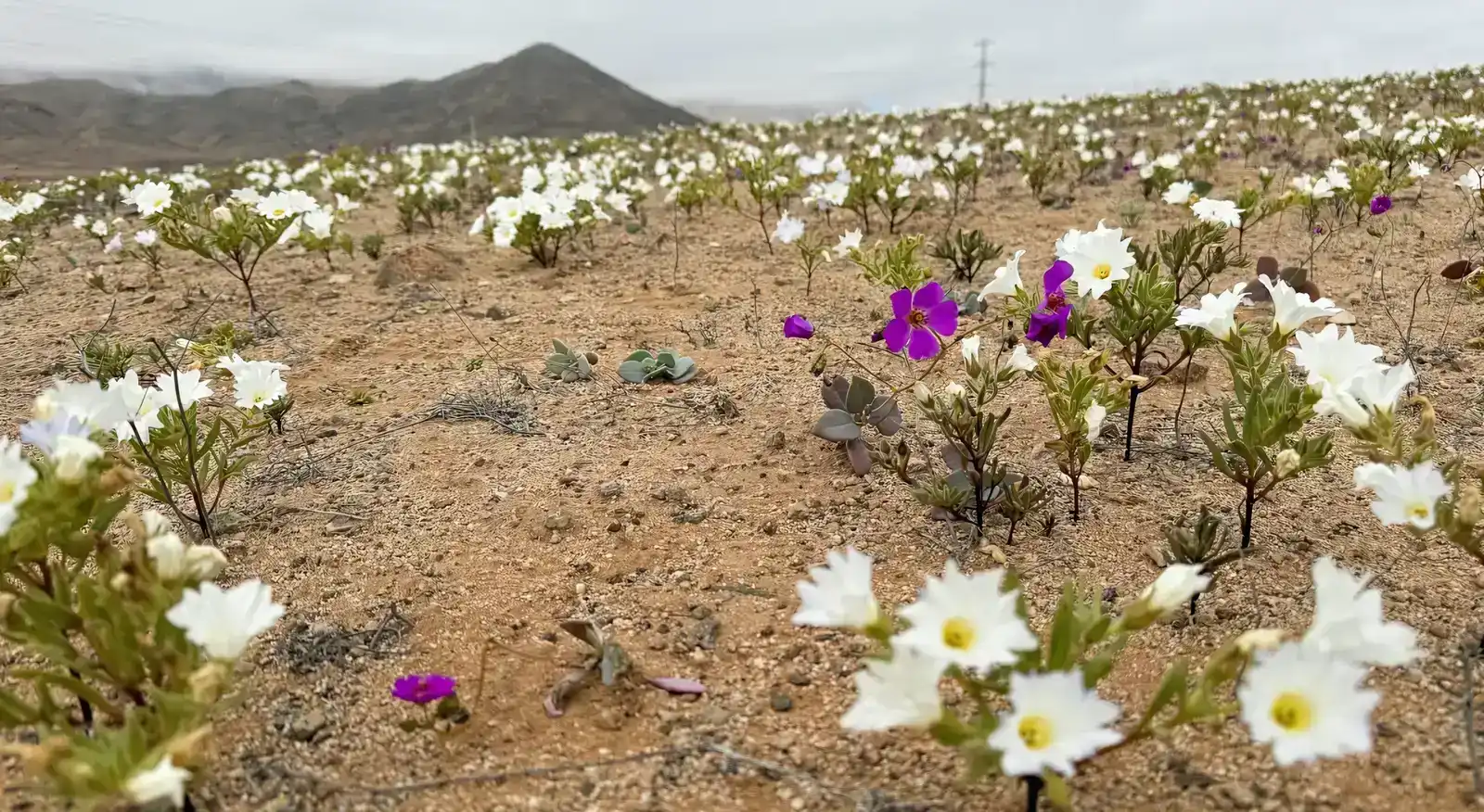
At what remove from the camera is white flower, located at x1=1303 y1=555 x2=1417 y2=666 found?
117 cm

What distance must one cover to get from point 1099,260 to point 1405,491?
1.04 metres

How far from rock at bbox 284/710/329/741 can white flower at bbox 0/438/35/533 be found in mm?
619

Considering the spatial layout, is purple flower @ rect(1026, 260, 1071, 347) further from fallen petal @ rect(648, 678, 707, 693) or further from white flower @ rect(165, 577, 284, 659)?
white flower @ rect(165, 577, 284, 659)

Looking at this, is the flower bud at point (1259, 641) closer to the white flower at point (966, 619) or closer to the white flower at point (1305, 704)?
the white flower at point (1305, 704)

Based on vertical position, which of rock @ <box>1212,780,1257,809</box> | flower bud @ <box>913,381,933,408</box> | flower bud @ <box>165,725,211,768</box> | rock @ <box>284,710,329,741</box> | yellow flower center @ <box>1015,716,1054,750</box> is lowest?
rock @ <box>284,710,329,741</box>

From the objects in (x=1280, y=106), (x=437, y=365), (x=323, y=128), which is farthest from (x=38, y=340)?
(x=323, y=128)

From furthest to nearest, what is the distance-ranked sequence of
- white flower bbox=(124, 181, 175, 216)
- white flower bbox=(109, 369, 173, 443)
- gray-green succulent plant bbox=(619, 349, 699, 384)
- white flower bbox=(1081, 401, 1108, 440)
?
white flower bbox=(124, 181, 175, 216) → gray-green succulent plant bbox=(619, 349, 699, 384) → white flower bbox=(1081, 401, 1108, 440) → white flower bbox=(109, 369, 173, 443)

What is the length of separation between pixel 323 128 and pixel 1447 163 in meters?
32.1

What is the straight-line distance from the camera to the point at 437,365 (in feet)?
12.5

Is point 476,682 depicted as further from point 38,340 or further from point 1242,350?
point 38,340

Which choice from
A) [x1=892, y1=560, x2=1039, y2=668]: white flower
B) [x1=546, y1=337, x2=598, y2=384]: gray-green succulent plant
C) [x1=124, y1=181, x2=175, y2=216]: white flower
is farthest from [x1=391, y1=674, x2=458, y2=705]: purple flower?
[x1=124, y1=181, x2=175, y2=216]: white flower

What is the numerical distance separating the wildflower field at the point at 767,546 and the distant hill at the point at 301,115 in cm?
1081

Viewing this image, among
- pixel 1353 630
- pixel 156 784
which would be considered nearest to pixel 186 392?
pixel 156 784

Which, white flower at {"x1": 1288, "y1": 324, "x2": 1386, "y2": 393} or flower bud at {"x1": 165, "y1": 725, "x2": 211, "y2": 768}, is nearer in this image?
flower bud at {"x1": 165, "y1": 725, "x2": 211, "y2": 768}
